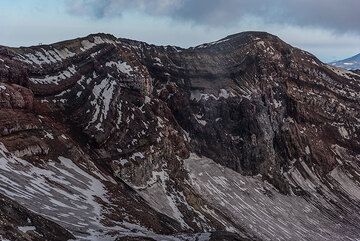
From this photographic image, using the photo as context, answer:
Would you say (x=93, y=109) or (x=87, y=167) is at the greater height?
(x=93, y=109)

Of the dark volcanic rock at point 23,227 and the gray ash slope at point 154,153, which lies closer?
the dark volcanic rock at point 23,227

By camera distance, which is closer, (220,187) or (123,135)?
(123,135)

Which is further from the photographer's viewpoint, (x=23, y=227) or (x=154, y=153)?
(x=154, y=153)

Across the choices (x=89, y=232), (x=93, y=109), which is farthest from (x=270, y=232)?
(x=89, y=232)

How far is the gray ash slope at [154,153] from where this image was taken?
89625 millimetres

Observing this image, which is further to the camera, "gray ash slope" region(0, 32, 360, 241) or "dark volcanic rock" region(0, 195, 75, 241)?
"gray ash slope" region(0, 32, 360, 241)

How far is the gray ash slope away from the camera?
A: 294 feet

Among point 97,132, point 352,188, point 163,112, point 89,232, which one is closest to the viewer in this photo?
point 89,232

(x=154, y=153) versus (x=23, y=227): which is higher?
(x=154, y=153)

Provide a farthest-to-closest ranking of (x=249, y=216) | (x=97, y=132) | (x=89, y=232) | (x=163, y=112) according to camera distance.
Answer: (x=163, y=112), (x=249, y=216), (x=97, y=132), (x=89, y=232)

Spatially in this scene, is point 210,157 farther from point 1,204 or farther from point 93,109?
point 1,204

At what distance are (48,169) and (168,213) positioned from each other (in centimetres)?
3091

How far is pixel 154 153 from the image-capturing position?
137 m

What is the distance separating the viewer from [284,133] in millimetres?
197750
